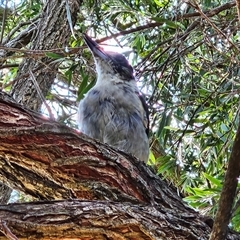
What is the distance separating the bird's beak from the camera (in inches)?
126

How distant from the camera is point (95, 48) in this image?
3.33 meters

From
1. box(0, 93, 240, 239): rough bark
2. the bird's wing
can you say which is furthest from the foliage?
box(0, 93, 240, 239): rough bark

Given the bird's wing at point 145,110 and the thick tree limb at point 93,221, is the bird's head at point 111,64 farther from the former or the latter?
the thick tree limb at point 93,221

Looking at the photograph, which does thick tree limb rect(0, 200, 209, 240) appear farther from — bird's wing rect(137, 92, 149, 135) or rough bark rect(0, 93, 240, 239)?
bird's wing rect(137, 92, 149, 135)

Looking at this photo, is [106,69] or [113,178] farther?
[106,69]

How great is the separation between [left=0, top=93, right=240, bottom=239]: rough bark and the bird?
940 millimetres

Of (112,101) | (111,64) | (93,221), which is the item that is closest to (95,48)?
(111,64)

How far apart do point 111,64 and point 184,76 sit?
455 millimetres

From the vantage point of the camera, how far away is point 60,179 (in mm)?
2025

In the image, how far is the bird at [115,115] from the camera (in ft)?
10.2

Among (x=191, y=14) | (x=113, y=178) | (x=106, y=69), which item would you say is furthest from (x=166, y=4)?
(x=113, y=178)

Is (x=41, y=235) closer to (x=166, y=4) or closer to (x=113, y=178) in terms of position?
(x=113, y=178)

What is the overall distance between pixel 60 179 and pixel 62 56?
3.64ft

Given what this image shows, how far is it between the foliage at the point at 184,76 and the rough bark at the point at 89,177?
0.80m
